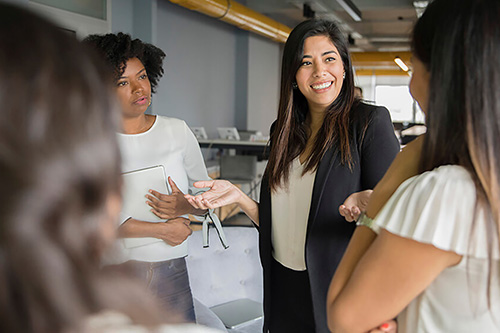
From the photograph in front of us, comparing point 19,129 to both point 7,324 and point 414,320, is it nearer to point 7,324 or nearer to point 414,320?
point 7,324

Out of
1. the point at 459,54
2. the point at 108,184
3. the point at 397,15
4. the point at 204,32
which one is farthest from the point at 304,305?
the point at 397,15

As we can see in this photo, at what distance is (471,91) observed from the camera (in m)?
0.74

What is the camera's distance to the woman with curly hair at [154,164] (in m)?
1.68

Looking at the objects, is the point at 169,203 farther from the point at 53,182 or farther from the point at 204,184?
the point at 53,182

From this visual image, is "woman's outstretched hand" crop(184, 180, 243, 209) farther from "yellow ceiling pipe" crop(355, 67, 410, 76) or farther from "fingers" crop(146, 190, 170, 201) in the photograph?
"yellow ceiling pipe" crop(355, 67, 410, 76)

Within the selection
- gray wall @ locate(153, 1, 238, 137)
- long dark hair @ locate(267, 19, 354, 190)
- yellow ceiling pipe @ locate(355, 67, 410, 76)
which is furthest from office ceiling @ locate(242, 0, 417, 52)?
long dark hair @ locate(267, 19, 354, 190)

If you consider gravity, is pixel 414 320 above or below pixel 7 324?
below

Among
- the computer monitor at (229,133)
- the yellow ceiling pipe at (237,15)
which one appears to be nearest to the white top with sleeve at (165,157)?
the yellow ceiling pipe at (237,15)

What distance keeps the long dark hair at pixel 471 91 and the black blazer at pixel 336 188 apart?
71cm

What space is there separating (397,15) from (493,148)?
11.0 meters

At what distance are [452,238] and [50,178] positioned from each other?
0.60 metres

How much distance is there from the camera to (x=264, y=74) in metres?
10.6

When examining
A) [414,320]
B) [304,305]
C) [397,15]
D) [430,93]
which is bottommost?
[304,305]

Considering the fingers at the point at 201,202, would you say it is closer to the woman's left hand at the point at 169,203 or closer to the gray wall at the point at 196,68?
the woman's left hand at the point at 169,203
